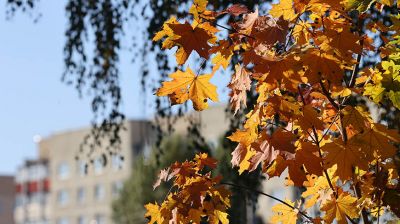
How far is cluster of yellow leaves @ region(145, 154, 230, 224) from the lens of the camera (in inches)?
142

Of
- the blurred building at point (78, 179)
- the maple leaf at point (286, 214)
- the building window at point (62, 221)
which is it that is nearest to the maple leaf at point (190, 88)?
the maple leaf at point (286, 214)

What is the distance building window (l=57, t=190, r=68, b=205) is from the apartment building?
1.17m

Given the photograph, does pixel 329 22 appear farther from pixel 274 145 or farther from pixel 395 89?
pixel 274 145

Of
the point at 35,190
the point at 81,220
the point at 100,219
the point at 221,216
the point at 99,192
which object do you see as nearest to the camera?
the point at 221,216

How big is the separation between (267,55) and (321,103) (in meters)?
0.78

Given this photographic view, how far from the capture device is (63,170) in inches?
2591

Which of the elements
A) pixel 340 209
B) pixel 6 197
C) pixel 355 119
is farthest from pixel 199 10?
pixel 6 197

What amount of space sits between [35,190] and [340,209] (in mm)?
64820

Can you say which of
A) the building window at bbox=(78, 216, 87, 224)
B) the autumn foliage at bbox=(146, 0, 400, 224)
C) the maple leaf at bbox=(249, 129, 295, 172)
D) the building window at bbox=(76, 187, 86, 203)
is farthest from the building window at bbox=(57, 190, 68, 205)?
the maple leaf at bbox=(249, 129, 295, 172)

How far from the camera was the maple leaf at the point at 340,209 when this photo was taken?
11.9ft

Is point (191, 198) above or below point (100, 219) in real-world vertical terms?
above

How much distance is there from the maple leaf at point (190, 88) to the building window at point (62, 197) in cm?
6275

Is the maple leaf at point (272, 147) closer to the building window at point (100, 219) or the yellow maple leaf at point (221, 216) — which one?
the yellow maple leaf at point (221, 216)

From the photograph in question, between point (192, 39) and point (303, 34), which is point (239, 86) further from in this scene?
point (303, 34)
